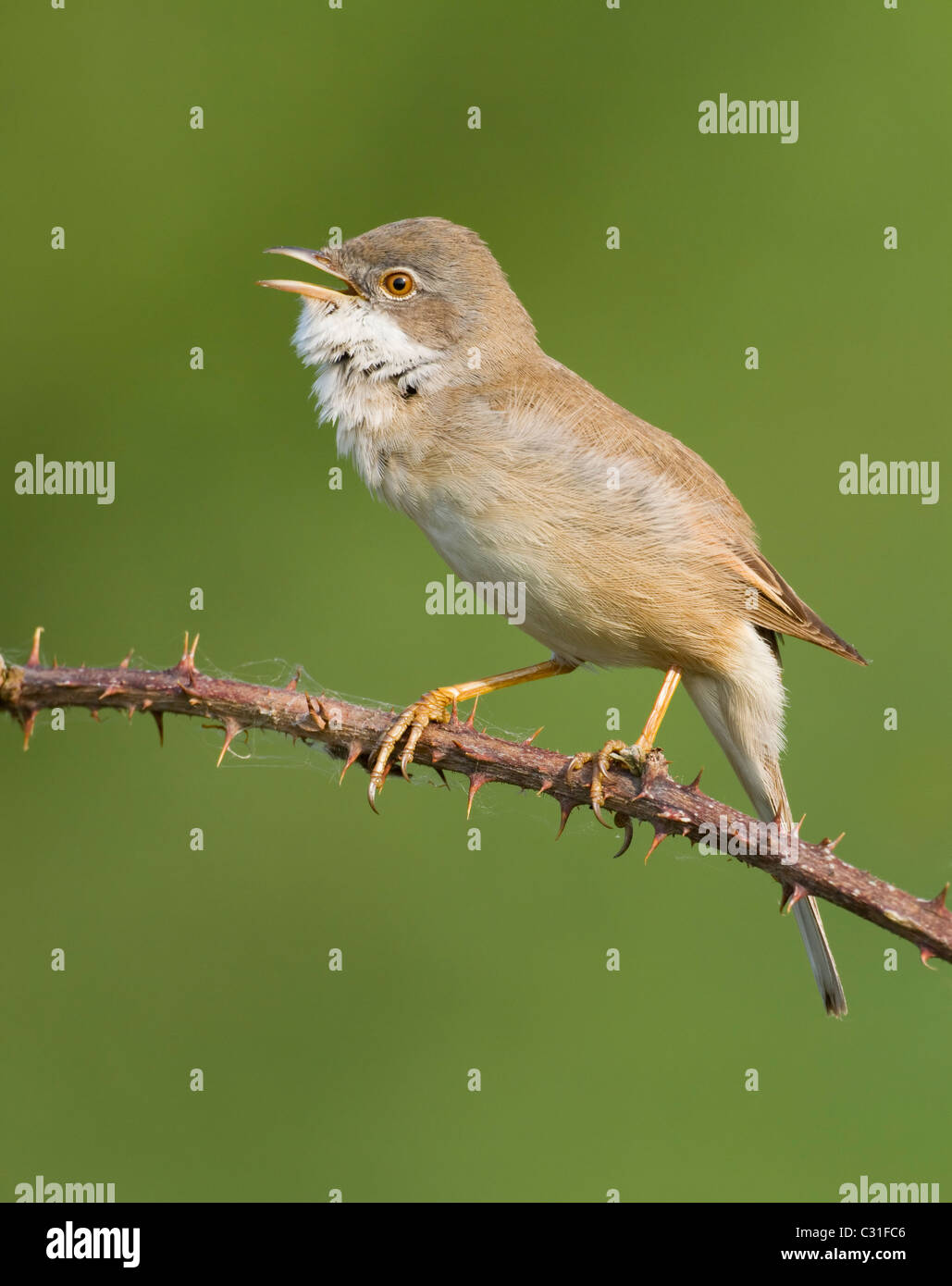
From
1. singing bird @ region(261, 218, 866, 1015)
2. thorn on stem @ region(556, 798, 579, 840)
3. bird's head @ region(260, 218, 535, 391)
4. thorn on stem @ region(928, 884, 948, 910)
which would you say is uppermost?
bird's head @ region(260, 218, 535, 391)

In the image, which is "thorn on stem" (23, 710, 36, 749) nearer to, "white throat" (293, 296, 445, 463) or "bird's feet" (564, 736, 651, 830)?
"bird's feet" (564, 736, 651, 830)

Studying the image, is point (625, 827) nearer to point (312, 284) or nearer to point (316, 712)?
point (316, 712)

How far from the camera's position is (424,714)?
368 cm

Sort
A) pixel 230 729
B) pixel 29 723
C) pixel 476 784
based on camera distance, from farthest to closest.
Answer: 1. pixel 476 784
2. pixel 230 729
3. pixel 29 723

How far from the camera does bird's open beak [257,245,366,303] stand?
4398mm

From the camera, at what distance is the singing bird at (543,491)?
4.02m

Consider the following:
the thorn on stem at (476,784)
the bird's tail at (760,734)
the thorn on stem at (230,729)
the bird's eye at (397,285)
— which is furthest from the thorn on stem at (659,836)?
the bird's eye at (397,285)

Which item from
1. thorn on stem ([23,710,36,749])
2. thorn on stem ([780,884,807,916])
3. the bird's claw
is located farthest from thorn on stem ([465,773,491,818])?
thorn on stem ([23,710,36,749])

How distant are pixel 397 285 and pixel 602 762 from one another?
193 cm

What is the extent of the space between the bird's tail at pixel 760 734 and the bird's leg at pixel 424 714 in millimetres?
564

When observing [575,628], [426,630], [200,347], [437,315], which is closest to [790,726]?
[426,630]

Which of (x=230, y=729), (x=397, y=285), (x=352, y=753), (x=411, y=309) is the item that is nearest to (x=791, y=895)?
(x=352, y=753)

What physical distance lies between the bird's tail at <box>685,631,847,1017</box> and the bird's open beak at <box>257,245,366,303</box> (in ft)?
5.50

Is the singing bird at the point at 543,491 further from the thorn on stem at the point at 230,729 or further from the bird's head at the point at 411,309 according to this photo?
the thorn on stem at the point at 230,729
